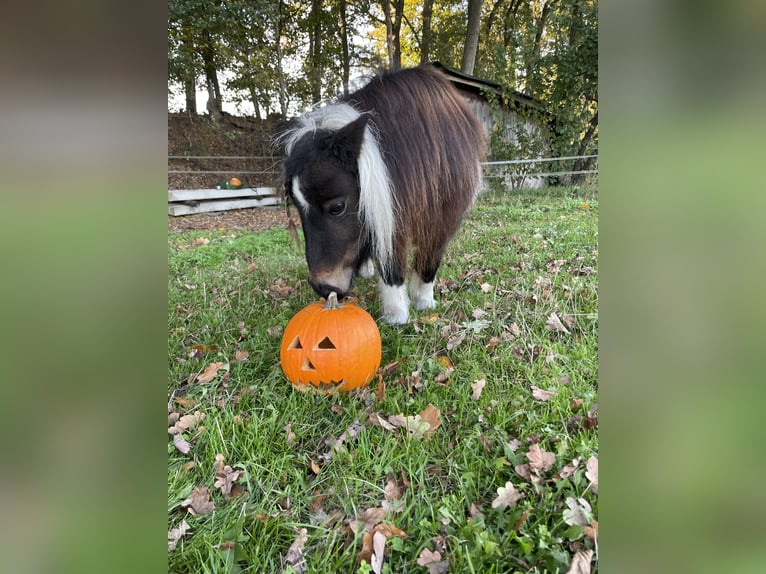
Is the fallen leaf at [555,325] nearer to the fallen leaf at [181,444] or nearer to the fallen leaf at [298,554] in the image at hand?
the fallen leaf at [298,554]

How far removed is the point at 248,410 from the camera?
1984 millimetres

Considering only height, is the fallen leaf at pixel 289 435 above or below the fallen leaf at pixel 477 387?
below

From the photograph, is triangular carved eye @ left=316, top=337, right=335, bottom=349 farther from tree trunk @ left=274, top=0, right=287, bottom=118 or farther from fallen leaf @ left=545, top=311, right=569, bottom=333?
tree trunk @ left=274, top=0, right=287, bottom=118

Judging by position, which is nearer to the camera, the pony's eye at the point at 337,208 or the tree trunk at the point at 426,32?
the pony's eye at the point at 337,208

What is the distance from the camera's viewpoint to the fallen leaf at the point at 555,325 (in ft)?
8.52

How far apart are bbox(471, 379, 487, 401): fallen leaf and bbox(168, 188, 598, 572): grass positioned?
0.02 metres

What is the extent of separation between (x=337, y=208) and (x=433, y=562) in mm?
1851

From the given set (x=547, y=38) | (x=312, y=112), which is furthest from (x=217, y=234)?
(x=547, y=38)

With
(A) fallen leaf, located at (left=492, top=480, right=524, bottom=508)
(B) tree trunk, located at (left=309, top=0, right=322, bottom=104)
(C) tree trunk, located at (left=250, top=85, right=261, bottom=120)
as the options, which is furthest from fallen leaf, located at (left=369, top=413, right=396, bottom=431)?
(B) tree trunk, located at (left=309, top=0, right=322, bottom=104)

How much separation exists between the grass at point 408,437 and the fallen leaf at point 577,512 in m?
0.02

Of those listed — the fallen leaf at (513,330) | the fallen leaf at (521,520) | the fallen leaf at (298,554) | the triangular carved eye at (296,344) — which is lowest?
the fallen leaf at (298,554)

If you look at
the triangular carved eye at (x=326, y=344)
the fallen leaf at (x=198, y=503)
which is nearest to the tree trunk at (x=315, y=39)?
the triangular carved eye at (x=326, y=344)
